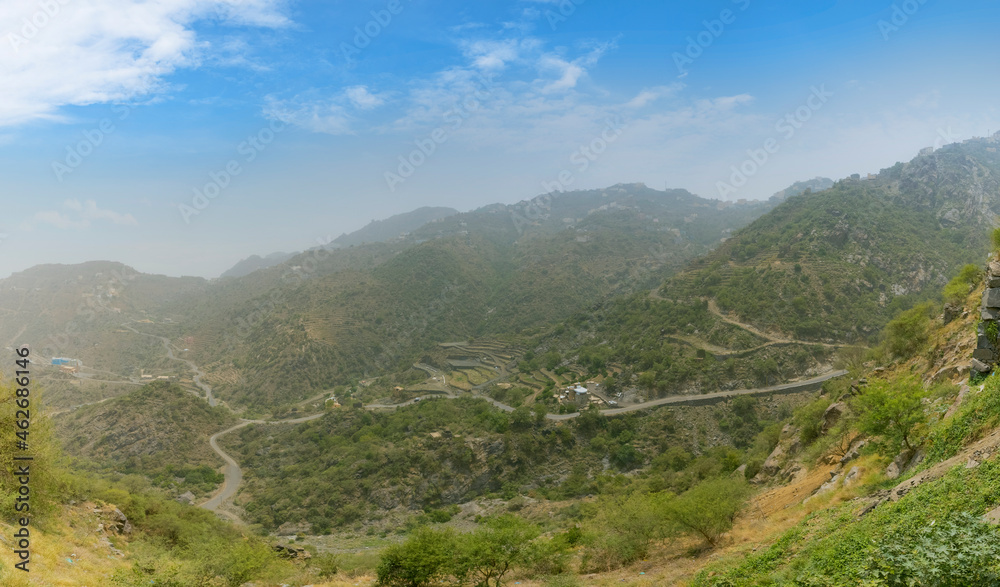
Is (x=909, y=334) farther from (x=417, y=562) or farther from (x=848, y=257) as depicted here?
(x=848, y=257)

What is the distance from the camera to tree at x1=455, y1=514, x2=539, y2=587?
17.4m

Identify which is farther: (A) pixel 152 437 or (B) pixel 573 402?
(B) pixel 573 402

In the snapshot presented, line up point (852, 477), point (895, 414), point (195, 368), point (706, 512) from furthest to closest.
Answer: point (195, 368) → point (706, 512) → point (852, 477) → point (895, 414)

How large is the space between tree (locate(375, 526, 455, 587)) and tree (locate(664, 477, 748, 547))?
10250mm

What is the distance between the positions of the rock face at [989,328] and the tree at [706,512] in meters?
10.5

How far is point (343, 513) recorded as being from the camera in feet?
148

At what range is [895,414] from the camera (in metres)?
14.8

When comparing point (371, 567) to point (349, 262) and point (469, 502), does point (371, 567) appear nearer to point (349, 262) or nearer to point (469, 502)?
point (469, 502)

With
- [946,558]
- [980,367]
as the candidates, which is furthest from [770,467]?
[946,558]

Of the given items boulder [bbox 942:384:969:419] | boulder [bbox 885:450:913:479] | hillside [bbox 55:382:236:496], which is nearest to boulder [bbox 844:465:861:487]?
boulder [bbox 885:450:913:479]

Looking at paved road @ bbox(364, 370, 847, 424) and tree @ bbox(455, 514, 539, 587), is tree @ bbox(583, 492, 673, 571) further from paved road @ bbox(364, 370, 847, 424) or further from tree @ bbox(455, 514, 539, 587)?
paved road @ bbox(364, 370, 847, 424)

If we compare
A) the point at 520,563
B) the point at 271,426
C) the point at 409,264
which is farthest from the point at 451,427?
the point at 409,264

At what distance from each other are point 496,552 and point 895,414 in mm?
16075

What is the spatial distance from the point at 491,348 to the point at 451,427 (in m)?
38.4
